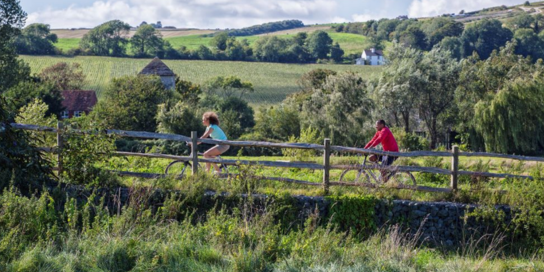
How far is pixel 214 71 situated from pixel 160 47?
74.4 ft

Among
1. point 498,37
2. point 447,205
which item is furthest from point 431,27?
point 447,205

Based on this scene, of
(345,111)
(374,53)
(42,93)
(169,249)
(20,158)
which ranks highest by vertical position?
(374,53)

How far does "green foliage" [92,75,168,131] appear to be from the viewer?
157 feet

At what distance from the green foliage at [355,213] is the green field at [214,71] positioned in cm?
6902

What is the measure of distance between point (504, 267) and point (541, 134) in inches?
1459

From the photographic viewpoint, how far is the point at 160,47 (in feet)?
389

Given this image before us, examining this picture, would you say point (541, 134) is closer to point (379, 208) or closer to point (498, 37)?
point (379, 208)

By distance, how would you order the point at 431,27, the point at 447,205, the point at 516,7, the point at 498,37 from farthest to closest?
the point at 516,7 < the point at 431,27 < the point at 498,37 < the point at 447,205

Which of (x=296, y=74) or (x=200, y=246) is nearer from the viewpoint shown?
(x=200, y=246)

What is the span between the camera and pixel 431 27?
130 m

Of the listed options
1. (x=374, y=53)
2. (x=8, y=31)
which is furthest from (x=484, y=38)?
(x=8, y=31)

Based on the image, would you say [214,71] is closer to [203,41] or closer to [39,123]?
[203,41]

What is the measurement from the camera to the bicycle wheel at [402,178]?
37.0 feet

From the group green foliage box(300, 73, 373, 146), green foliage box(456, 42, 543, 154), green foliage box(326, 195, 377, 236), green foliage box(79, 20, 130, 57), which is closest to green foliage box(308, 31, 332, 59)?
green foliage box(79, 20, 130, 57)
